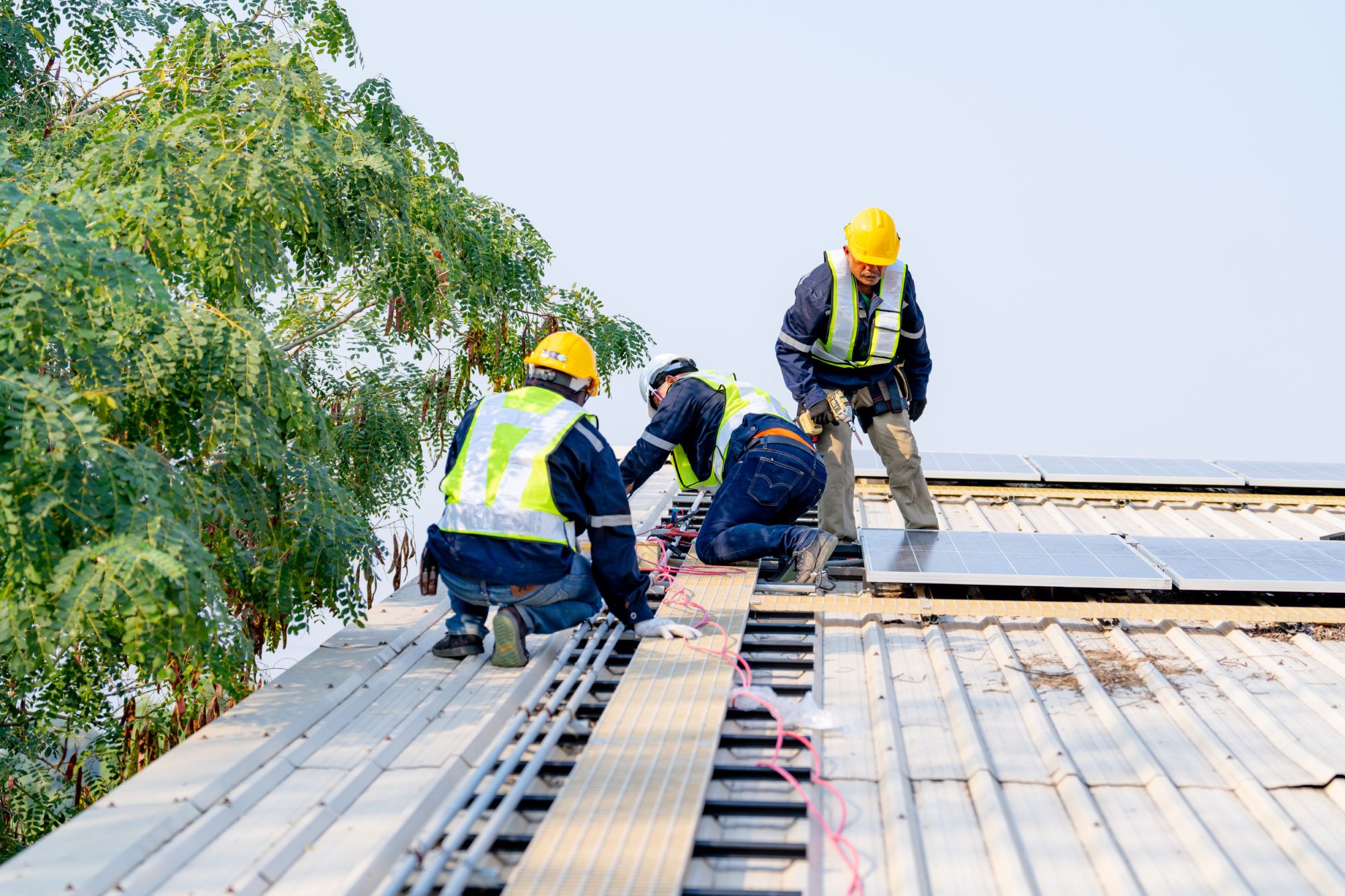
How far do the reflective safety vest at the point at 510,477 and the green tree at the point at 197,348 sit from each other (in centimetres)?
86

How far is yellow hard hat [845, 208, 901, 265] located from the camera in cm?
612

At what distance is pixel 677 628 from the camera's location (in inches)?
178

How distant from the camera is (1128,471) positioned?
984cm

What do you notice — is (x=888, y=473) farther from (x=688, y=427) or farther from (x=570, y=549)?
(x=570, y=549)

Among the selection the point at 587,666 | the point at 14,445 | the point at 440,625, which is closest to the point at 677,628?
the point at 587,666

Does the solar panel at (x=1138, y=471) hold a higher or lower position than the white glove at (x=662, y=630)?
higher

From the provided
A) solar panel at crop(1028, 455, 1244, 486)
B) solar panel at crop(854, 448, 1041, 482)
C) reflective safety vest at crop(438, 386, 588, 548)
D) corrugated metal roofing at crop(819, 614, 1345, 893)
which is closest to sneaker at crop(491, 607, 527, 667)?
reflective safety vest at crop(438, 386, 588, 548)

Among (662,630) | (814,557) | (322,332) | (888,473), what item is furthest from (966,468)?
(322,332)

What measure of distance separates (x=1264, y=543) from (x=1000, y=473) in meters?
3.29

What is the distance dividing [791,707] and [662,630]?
883mm

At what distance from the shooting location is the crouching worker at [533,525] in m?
4.34

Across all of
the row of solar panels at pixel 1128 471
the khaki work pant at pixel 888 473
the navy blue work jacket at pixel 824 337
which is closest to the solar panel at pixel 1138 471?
the row of solar panels at pixel 1128 471

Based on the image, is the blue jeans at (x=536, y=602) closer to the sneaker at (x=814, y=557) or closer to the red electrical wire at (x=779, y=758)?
the red electrical wire at (x=779, y=758)

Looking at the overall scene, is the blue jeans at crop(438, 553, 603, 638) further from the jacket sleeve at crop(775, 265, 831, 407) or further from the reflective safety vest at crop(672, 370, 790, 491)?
the jacket sleeve at crop(775, 265, 831, 407)
